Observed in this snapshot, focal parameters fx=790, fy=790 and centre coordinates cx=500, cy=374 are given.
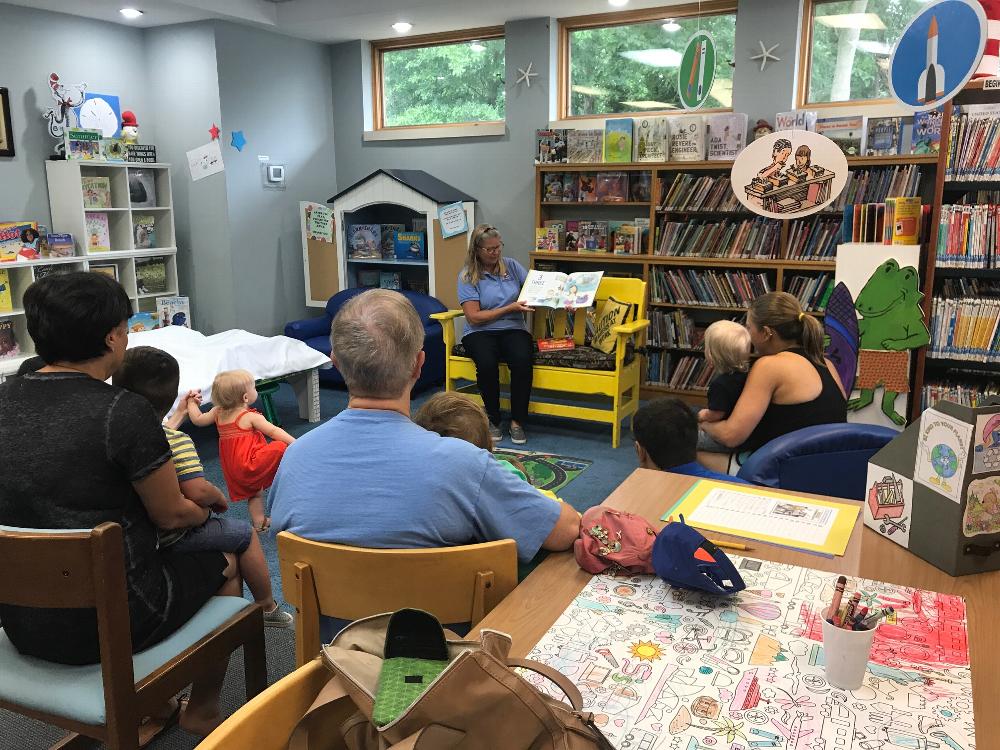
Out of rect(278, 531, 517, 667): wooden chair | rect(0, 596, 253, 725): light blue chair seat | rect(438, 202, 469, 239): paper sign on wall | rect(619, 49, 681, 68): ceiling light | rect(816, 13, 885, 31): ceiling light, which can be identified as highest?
rect(816, 13, 885, 31): ceiling light

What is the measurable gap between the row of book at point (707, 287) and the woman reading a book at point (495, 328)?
1.01 m

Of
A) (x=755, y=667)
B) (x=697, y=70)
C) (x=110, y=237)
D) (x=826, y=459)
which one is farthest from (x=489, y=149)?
(x=755, y=667)

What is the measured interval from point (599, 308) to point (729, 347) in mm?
2019

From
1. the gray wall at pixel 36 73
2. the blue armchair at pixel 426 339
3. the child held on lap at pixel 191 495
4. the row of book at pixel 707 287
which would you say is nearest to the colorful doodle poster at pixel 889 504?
the child held on lap at pixel 191 495

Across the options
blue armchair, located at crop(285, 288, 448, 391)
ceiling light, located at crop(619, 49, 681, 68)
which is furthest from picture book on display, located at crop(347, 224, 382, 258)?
ceiling light, located at crop(619, 49, 681, 68)

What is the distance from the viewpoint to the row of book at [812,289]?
4844 mm

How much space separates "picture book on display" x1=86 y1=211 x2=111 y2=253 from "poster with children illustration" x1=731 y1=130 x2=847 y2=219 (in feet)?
13.9

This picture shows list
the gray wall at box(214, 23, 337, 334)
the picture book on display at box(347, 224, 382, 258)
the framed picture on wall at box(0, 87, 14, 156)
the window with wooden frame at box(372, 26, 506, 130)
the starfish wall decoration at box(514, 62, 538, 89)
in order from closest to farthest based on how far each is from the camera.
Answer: the framed picture on wall at box(0, 87, 14, 156), the starfish wall decoration at box(514, 62, 538, 89), the gray wall at box(214, 23, 337, 334), the window with wooden frame at box(372, 26, 506, 130), the picture book on display at box(347, 224, 382, 258)

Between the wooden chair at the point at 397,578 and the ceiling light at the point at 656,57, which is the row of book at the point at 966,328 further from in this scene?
the wooden chair at the point at 397,578

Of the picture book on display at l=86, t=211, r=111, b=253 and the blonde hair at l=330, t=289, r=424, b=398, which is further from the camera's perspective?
the picture book on display at l=86, t=211, r=111, b=253

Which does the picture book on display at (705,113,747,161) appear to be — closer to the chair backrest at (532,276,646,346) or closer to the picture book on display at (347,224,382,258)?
the chair backrest at (532,276,646,346)

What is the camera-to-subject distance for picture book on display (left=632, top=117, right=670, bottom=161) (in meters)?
5.07

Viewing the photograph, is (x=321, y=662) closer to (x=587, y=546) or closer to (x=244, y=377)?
(x=587, y=546)

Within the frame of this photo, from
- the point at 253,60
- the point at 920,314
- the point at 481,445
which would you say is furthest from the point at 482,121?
the point at 481,445
